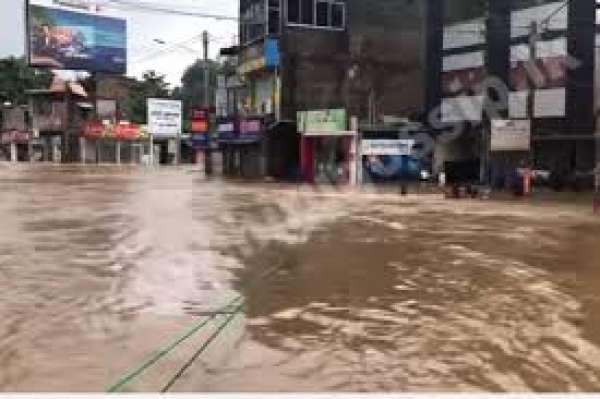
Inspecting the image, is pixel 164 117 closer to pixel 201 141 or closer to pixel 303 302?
pixel 201 141

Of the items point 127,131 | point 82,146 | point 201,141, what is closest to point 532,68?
point 201,141

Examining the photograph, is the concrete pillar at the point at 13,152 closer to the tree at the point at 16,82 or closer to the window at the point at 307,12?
the tree at the point at 16,82

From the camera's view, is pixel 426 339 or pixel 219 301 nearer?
pixel 426 339

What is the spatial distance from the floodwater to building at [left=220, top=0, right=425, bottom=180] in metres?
29.7

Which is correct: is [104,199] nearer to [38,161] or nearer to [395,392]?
[395,392]

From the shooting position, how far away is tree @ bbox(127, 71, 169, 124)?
91750 millimetres

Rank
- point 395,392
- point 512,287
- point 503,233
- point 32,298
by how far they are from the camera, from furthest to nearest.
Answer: point 503,233
point 512,287
point 32,298
point 395,392

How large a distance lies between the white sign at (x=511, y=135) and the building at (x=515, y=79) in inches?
15.0

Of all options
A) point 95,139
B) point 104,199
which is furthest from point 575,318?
point 95,139

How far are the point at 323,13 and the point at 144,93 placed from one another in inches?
1833

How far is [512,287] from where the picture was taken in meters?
13.5

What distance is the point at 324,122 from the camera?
49375 mm

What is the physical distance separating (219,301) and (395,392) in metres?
4.81

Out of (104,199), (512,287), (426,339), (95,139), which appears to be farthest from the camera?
(95,139)
